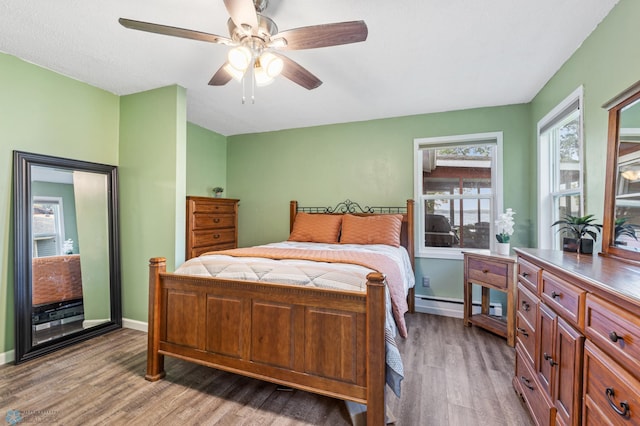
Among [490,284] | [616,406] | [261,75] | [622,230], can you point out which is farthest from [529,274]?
[261,75]

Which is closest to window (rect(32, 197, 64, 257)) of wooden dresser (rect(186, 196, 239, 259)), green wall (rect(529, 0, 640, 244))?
wooden dresser (rect(186, 196, 239, 259))

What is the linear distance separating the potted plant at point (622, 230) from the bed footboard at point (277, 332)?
128cm

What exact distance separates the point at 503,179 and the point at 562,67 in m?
1.22

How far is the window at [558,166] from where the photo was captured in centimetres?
241

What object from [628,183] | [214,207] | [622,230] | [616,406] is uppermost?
[628,183]

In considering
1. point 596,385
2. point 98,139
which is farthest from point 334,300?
point 98,139

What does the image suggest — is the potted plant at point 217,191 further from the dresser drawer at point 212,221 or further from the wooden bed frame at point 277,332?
the wooden bed frame at point 277,332

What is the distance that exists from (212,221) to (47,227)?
1.58 m

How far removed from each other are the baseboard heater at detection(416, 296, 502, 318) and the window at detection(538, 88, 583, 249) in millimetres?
873

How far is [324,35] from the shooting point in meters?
1.58

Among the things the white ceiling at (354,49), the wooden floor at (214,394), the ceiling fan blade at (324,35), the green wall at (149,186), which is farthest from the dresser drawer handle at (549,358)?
the green wall at (149,186)

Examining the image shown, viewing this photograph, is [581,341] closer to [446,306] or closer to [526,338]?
[526,338]

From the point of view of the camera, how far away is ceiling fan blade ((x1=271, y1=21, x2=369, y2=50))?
1487mm

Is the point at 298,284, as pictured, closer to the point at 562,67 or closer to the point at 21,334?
the point at 21,334
